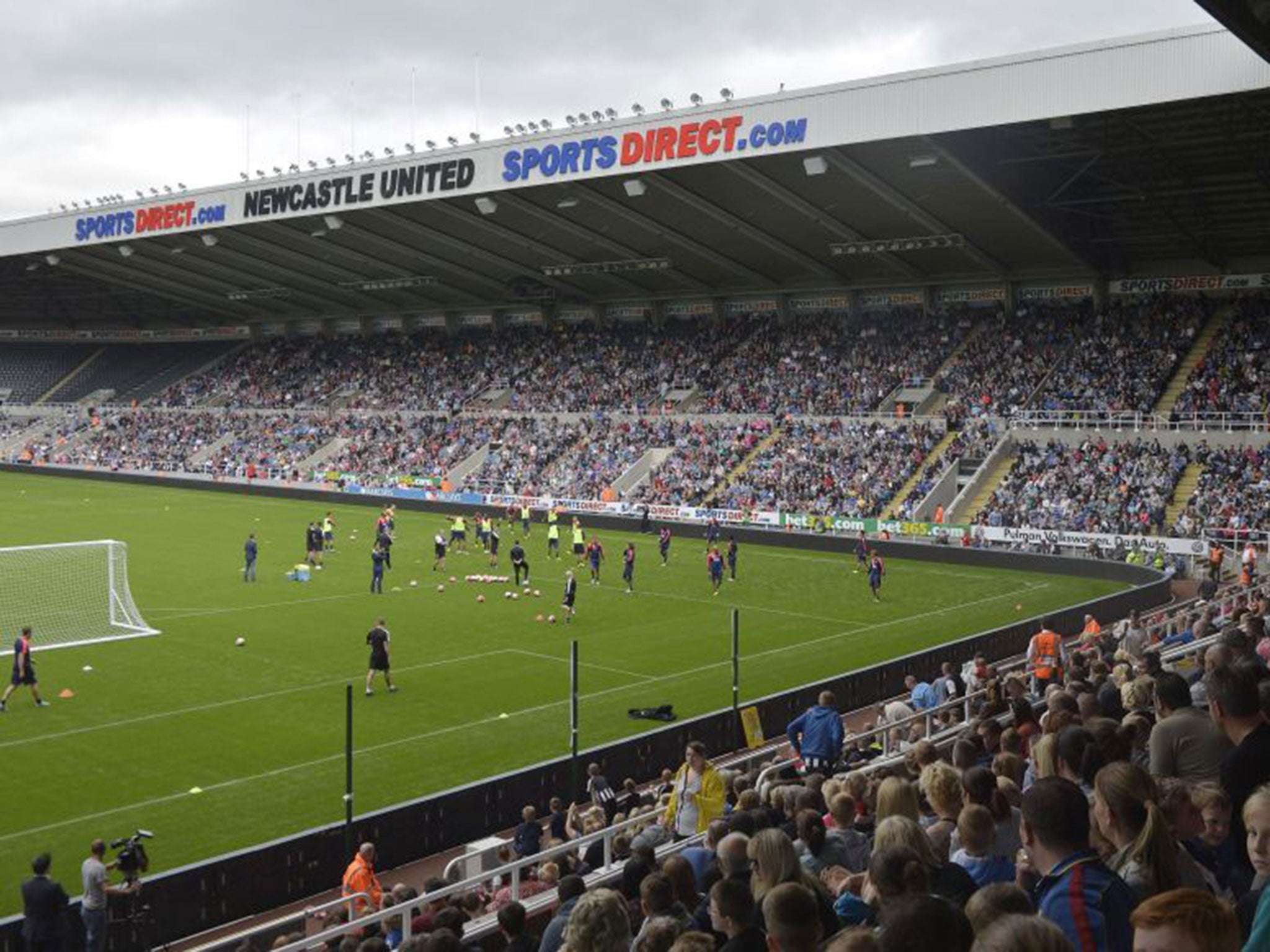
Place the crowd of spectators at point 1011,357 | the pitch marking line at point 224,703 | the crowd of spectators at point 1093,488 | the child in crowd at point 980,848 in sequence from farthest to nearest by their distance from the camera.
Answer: the crowd of spectators at point 1011,357 → the crowd of spectators at point 1093,488 → the pitch marking line at point 224,703 → the child in crowd at point 980,848

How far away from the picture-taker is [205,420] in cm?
7894

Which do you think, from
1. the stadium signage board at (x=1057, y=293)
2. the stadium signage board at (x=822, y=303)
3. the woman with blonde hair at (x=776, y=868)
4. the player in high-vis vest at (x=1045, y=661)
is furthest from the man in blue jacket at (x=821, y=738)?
the stadium signage board at (x=822, y=303)

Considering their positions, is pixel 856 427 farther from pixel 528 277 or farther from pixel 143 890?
pixel 143 890

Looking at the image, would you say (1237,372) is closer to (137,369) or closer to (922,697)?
(922,697)

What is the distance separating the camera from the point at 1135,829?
4758 mm

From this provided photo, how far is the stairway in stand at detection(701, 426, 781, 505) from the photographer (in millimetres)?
50688

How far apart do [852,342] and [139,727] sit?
4413cm

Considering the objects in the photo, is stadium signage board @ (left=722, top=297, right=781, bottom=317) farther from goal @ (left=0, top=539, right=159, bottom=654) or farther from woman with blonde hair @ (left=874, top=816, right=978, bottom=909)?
woman with blonde hair @ (left=874, top=816, right=978, bottom=909)

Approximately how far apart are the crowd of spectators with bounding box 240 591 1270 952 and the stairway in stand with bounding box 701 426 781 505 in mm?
38427

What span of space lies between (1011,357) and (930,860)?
162ft

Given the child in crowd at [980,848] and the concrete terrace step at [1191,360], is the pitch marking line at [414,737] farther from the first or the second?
the concrete terrace step at [1191,360]

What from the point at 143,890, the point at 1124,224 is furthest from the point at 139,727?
the point at 1124,224

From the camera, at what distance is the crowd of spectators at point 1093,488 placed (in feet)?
130

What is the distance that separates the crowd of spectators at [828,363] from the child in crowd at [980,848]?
4892cm
